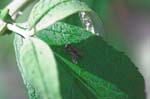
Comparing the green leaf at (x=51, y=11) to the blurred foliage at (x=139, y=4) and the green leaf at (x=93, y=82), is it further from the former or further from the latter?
the blurred foliage at (x=139, y=4)

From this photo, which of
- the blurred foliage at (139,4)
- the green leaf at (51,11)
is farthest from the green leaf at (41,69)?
the blurred foliage at (139,4)

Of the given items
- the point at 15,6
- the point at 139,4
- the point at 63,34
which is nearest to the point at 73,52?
the point at 63,34

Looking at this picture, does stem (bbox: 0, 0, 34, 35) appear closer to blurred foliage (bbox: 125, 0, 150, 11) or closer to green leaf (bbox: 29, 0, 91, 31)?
green leaf (bbox: 29, 0, 91, 31)

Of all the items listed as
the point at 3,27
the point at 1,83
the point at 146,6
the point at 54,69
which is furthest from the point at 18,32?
the point at 146,6

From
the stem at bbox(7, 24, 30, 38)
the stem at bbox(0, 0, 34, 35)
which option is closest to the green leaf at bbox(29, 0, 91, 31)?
the stem at bbox(7, 24, 30, 38)

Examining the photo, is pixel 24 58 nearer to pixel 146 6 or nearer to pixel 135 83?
pixel 135 83
